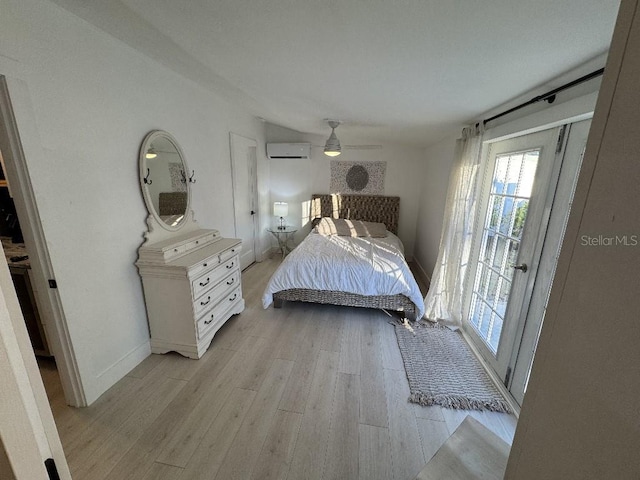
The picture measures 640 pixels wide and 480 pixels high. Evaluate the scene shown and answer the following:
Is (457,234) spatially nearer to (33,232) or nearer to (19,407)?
(19,407)

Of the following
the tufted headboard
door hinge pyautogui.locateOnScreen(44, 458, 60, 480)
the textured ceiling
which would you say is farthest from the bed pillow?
door hinge pyautogui.locateOnScreen(44, 458, 60, 480)

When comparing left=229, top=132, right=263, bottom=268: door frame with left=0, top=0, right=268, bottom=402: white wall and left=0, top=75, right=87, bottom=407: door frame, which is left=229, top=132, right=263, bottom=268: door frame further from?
left=0, top=75, right=87, bottom=407: door frame

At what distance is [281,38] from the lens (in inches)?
53.0

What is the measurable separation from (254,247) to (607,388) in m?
4.37

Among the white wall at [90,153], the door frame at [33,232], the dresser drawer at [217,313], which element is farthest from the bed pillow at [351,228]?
the door frame at [33,232]

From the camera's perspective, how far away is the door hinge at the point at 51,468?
0.47m

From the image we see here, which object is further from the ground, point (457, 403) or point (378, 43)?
point (378, 43)

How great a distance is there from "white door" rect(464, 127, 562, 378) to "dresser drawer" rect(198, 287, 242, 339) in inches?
94.3

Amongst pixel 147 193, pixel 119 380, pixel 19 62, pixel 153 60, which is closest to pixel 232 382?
pixel 119 380

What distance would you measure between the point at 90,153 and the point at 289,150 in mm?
3307

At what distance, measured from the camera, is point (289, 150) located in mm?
4648

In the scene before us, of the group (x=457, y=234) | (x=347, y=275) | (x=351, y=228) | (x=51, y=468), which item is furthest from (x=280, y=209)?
(x=51, y=468)

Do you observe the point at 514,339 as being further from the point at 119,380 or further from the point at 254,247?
the point at 254,247

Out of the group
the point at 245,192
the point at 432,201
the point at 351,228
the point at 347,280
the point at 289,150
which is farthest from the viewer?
the point at 289,150
